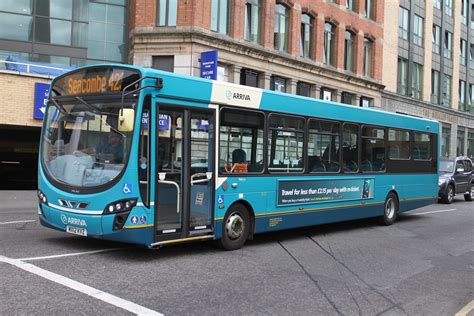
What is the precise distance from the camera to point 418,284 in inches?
278

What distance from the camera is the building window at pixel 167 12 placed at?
23766mm

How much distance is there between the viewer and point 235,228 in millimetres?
8750

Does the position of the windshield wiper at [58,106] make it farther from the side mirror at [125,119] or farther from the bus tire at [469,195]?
the bus tire at [469,195]

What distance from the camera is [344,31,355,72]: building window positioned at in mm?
34022

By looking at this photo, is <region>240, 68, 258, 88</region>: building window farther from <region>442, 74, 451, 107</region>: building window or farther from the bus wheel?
<region>442, 74, 451, 107</region>: building window

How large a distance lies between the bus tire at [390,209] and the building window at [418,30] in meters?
32.1

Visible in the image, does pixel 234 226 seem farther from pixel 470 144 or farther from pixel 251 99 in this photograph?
pixel 470 144

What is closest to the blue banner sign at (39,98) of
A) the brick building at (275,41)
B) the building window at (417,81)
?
the brick building at (275,41)

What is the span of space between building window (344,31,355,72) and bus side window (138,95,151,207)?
28.6m

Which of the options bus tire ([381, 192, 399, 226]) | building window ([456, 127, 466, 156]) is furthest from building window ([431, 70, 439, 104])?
bus tire ([381, 192, 399, 226])

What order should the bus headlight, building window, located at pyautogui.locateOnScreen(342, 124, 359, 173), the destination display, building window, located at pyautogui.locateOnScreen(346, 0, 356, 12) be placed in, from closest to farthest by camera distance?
the bus headlight → the destination display → building window, located at pyautogui.locateOnScreen(342, 124, 359, 173) → building window, located at pyautogui.locateOnScreen(346, 0, 356, 12)

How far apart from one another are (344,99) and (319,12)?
631cm

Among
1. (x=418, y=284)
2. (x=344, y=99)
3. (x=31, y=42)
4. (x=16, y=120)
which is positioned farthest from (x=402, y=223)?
(x=344, y=99)

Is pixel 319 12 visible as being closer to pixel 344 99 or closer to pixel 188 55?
pixel 344 99
